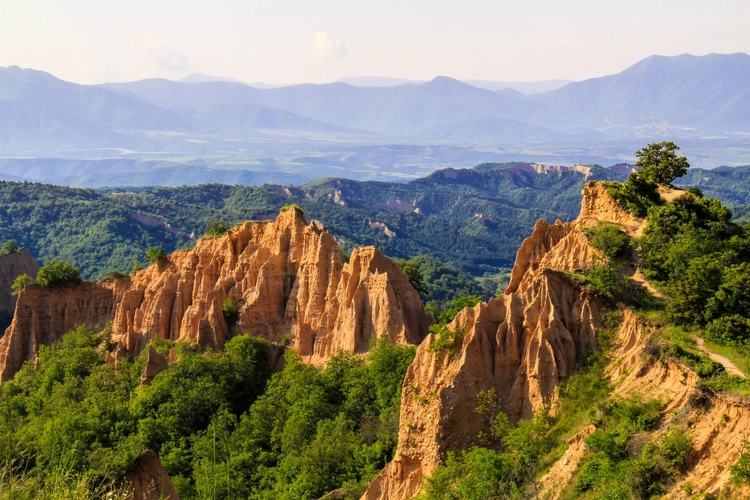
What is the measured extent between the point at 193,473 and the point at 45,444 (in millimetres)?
7035

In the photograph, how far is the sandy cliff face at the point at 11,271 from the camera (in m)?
76.6

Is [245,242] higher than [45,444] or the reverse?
higher

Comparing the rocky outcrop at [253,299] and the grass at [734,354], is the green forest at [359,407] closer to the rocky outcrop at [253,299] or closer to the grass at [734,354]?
the grass at [734,354]

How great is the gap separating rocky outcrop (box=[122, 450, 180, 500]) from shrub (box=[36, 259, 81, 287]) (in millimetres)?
25972

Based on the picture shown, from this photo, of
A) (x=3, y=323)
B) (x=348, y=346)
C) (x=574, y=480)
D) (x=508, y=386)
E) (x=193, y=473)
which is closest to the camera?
(x=574, y=480)

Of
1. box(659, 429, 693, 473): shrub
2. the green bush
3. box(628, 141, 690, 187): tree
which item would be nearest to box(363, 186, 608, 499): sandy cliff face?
the green bush

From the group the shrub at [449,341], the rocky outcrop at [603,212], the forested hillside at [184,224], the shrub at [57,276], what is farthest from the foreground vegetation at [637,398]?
the forested hillside at [184,224]

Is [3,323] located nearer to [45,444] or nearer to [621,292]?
[45,444]

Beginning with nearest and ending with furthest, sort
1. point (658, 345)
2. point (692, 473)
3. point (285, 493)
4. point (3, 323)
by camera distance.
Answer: point (692, 473), point (658, 345), point (285, 493), point (3, 323)

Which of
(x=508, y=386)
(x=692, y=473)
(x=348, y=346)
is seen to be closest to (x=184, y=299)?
(x=348, y=346)

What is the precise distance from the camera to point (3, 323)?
243ft

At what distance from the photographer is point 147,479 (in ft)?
108

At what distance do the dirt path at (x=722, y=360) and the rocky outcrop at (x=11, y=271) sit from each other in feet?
202

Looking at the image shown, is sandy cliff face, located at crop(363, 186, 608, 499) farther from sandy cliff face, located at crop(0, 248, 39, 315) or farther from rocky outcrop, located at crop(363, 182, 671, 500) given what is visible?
sandy cliff face, located at crop(0, 248, 39, 315)
